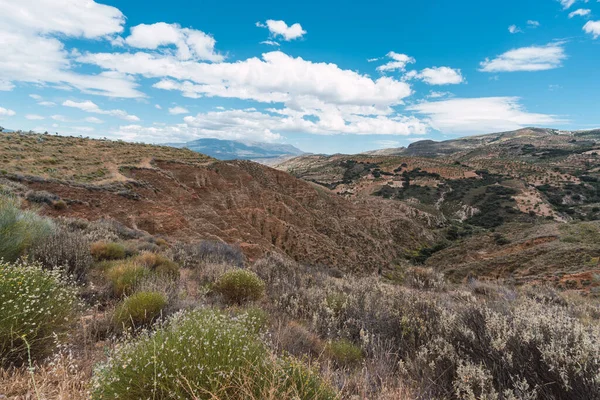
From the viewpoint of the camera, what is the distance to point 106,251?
765cm

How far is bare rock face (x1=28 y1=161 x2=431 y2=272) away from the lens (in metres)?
18.2

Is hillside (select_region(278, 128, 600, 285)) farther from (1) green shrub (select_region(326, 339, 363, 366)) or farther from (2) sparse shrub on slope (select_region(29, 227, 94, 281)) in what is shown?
(2) sparse shrub on slope (select_region(29, 227, 94, 281))

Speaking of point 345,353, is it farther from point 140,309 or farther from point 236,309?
point 140,309

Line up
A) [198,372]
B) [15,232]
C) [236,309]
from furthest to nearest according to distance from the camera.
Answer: [15,232]
[236,309]
[198,372]

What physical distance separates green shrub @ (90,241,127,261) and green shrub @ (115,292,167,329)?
4061mm

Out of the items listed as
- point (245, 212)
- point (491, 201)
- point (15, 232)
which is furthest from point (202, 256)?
point (491, 201)

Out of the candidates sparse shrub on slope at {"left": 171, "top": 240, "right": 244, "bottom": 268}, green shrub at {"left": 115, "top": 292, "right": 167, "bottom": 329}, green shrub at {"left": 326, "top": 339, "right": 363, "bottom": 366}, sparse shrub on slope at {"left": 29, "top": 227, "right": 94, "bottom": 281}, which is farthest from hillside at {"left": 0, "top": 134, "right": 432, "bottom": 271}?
green shrub at {"left": 326, "top": 339, "right": 363, "bottom": 366}

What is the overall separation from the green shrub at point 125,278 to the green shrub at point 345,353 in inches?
140

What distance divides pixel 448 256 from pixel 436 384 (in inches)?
1288

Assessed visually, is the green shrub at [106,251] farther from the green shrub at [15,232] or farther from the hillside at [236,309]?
the green shrub at [15,232]

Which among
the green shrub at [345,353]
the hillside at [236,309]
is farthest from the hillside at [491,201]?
the green shrub at [345,353]

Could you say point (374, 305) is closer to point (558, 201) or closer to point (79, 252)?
point (79, 252)

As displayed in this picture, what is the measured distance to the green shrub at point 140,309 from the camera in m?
4.02

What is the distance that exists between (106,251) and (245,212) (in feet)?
58.4
